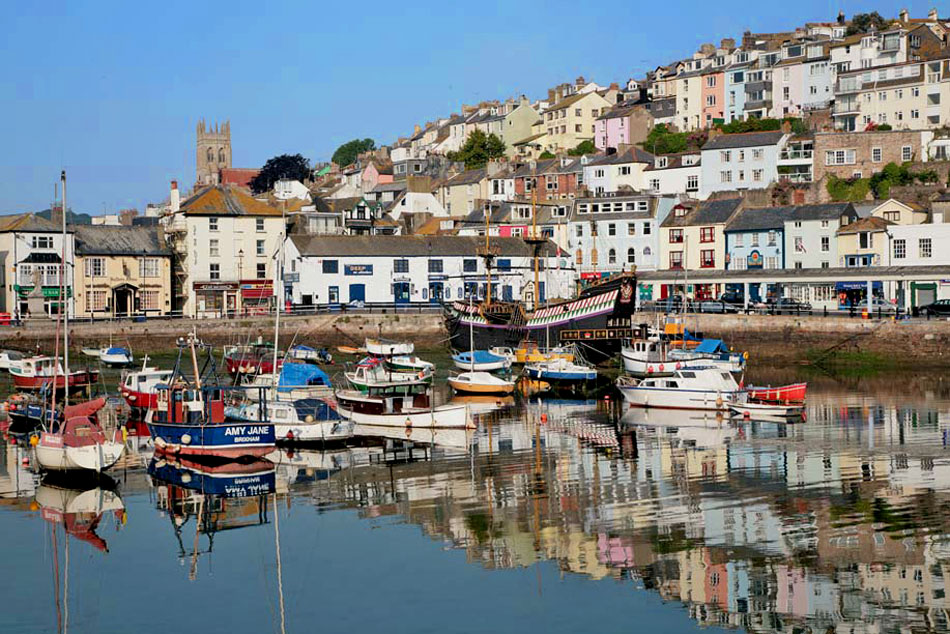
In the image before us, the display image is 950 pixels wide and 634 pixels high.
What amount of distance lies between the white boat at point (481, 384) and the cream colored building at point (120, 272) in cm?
3252

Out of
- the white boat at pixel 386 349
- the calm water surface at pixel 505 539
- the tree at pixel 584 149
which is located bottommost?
the calm water surface at pixel 505 539

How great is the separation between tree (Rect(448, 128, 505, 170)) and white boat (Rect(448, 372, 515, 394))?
8214 centimetres

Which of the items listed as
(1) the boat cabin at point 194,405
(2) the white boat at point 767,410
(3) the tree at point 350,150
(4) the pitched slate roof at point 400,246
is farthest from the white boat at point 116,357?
(3) the tree at point 350,150

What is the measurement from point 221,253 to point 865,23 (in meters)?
79.0

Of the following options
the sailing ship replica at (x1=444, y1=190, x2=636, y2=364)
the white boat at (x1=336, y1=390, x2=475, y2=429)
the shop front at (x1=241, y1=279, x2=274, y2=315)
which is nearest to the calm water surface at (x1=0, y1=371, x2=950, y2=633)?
the white boat at (x1=336, y1=390, x2=475, y2=429)

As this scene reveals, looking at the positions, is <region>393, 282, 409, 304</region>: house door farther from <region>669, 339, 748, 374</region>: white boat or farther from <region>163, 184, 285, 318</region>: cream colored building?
<region>669, 339, 748, 374</region>: white boat

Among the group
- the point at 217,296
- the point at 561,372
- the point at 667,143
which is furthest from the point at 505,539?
the point at 667,143

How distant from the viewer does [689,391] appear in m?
47.2

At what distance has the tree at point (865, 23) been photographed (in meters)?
127

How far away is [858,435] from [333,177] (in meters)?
130

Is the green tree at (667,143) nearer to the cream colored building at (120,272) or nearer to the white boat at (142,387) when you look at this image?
the cream colored building at (120,272)

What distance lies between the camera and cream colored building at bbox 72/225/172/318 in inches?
3150

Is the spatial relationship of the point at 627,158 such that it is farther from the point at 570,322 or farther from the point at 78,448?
the point at 78,448

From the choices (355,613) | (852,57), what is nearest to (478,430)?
(355,613)
